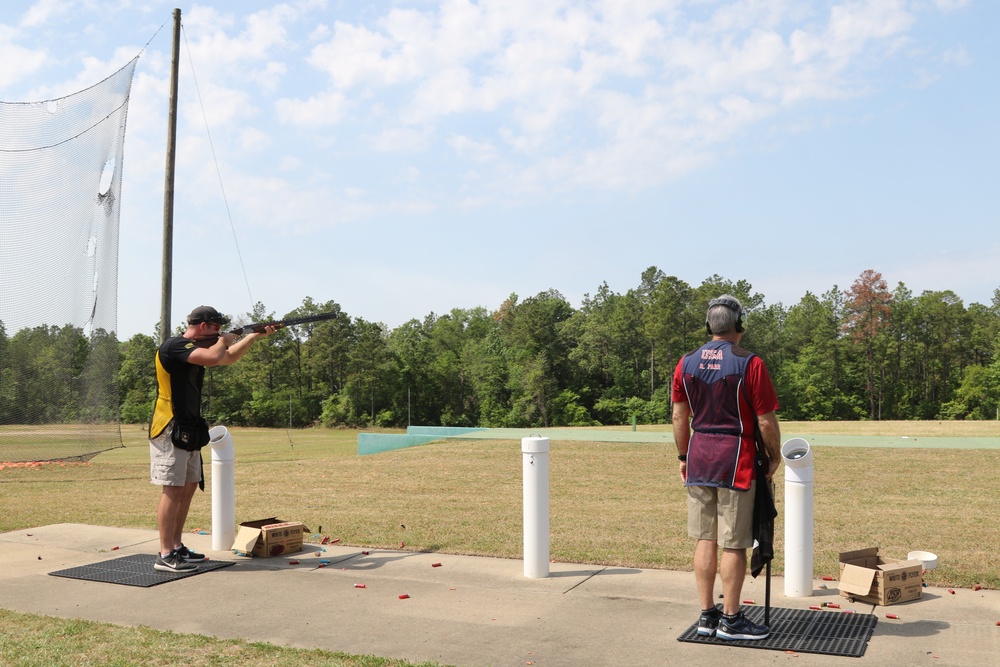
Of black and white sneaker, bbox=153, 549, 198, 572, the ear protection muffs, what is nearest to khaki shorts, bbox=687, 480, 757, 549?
the ear protection muffs

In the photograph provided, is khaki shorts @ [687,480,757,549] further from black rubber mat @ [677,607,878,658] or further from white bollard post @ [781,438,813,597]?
white bollard post @ [781,438,813,597]

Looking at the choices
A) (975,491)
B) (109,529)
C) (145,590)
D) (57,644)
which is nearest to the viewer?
(57,644)

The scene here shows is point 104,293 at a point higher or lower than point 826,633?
higher

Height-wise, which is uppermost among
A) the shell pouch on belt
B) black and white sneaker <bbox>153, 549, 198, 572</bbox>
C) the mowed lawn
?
the shell pouch on belt

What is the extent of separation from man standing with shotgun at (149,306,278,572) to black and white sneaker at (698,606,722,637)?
405 centimetres

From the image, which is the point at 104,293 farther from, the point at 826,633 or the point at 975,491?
the point at 975,491

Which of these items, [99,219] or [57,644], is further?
[99,219]

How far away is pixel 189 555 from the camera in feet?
24.1

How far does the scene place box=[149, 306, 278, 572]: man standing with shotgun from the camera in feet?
23.4

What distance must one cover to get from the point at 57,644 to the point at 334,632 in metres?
1.57

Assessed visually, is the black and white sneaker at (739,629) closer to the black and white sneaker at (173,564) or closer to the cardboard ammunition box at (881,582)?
the cardboard ammunition box at (881,582)

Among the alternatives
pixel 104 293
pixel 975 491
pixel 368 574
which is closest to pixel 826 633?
pixel 368 574

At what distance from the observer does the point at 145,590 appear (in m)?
6.56

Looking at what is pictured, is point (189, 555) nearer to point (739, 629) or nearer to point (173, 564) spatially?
point (173, 564)
